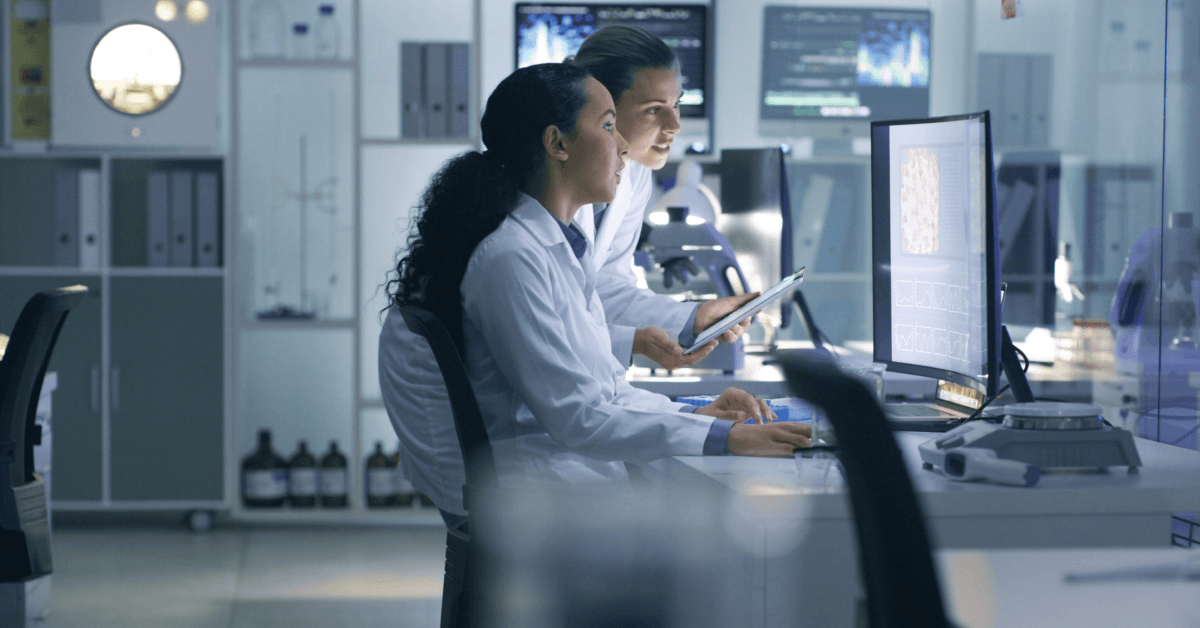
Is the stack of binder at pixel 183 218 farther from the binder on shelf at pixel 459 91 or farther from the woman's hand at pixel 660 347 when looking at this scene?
the woman's hand at pixel 660 347

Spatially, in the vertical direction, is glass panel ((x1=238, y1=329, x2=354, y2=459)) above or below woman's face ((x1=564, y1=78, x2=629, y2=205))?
below

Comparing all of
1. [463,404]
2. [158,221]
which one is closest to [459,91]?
[158,221]

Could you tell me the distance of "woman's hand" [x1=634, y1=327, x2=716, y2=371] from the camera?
1983 mm

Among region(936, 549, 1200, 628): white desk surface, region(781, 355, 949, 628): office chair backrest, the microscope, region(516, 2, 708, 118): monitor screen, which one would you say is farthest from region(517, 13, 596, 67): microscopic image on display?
region(781, 355, 949, 628): office chair backrest

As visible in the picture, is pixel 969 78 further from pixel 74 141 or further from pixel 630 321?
pixel 74 141

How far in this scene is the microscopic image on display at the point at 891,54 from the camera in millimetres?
4223

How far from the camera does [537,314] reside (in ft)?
4.61

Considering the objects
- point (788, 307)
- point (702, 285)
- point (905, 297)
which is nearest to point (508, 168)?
point (905, 297)

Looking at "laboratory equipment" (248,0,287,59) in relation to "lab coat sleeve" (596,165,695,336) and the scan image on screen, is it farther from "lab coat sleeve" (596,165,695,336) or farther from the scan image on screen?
the scan image on screen

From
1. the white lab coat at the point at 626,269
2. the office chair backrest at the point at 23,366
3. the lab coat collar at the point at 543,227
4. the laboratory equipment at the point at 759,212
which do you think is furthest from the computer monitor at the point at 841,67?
the office chair backrest at the point at 23,366

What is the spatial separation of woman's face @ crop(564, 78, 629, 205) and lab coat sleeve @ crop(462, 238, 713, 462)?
0.78 ft

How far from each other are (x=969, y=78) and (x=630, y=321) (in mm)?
2718

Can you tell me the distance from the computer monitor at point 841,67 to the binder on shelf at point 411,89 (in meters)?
1.43

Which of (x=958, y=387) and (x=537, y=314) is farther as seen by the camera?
(x=958, y=387)
